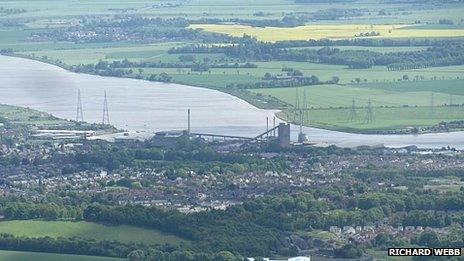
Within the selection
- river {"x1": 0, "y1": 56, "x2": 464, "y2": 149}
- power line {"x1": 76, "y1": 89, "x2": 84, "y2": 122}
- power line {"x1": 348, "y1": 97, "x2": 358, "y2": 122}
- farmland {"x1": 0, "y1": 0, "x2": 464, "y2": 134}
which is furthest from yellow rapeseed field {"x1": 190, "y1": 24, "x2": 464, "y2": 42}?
power line {"x1": 348, "y1": 97, "x2": 358, "y2": 122}

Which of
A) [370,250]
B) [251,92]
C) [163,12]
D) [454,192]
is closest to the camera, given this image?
[370,250]

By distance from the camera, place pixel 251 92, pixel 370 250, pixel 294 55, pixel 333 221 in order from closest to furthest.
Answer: pixel 370 250, pixel 333 221, pixel 251 92, pixel 294 55

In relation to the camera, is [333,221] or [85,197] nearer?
[333,221]

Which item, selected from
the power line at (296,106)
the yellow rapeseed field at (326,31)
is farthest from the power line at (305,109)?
the yellow rapeseed field at (326,31)

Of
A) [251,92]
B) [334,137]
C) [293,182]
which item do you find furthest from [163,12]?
[293,182]

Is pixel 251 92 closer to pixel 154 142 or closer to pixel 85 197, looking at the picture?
pixel 154 142

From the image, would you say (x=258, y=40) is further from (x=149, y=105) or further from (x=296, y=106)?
(x=296, y=106)

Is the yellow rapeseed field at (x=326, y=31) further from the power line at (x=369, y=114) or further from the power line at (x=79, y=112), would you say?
the power line at (x=369, y=114)

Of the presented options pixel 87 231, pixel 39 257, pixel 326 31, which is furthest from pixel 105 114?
pixel 326 31
